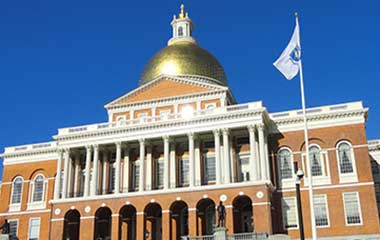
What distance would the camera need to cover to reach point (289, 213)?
50656 mm

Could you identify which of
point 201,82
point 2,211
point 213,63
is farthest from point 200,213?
point 2,211

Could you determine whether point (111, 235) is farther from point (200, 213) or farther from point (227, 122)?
point (227, 122)

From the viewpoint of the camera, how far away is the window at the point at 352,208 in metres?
48.5

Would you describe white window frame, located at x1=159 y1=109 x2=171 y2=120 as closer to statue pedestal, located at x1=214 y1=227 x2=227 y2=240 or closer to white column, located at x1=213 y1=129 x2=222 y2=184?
white column, located at x1=213 y1=129 x2=222 y2=184

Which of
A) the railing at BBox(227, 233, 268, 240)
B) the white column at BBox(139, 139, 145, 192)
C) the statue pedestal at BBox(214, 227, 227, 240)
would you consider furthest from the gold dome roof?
the statue pedestal at BBox(214, 227, 227, 240)

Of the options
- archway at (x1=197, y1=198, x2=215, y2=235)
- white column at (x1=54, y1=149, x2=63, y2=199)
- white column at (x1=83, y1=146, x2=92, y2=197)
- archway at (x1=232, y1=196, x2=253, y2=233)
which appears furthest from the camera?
white column at (x1=54, y1=149, x2=63, y2=199)

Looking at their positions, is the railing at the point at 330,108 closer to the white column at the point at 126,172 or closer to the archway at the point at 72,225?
the white column at the point at 126,172

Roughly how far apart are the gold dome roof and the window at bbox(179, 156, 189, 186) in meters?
11.8

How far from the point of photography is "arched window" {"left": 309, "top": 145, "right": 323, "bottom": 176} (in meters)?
51.4

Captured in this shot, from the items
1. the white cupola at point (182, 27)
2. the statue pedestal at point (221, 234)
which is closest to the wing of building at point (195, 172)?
the statue pedestal at point (221, 234)

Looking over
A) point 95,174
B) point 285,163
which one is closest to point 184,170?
point 95,174

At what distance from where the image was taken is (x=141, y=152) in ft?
174

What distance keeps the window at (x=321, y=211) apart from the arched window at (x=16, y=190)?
3414cm

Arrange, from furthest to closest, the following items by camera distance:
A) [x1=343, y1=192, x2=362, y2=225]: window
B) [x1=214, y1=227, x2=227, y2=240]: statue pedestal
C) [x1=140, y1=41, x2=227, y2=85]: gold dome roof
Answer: [x1=140, y1=41, x2=227, y2=85]: gold dome roof → [x1=343, y1=192, x2=362, y2=225]: window → [x1=214, y1=227, x2=227, y2=240]: statue pedestal
